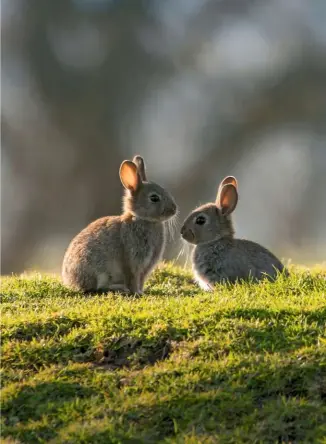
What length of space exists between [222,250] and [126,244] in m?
1.11

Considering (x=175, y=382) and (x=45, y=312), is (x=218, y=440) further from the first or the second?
(x=45, y=312)

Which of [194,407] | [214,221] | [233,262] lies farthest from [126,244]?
[194,407]

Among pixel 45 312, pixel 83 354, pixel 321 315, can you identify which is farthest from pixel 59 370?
pixel 321 315

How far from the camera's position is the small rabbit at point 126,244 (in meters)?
10.4

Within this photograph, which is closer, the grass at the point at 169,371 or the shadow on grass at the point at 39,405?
the grass at the point at 169,371

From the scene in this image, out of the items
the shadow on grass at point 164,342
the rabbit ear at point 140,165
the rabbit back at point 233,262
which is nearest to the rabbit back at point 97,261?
the rabbit ear at point 140,165

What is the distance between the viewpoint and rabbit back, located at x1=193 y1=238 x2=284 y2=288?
33.6 ft

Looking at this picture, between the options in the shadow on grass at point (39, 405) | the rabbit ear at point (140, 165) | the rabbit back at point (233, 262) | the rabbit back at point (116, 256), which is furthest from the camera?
the rabbit ear at point (140, 165)

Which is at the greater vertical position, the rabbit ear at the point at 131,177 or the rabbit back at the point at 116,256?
the rabbit ear at the point at 131,177

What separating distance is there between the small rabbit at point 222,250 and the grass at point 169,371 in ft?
3.74

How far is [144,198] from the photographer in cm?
1073

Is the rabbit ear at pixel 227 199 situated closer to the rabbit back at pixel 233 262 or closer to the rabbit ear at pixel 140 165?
the rabbit back at pixel 233 262

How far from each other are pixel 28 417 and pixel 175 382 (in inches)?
44.3

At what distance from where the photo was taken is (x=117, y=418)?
254 inches
